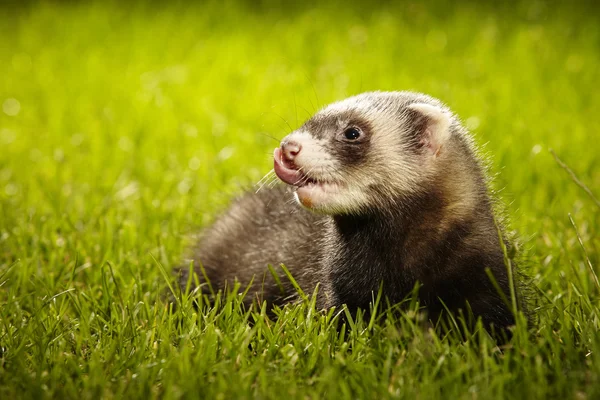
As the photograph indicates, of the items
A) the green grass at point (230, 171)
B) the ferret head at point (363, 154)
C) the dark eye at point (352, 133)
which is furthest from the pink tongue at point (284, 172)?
the green grass at point (230, 171)

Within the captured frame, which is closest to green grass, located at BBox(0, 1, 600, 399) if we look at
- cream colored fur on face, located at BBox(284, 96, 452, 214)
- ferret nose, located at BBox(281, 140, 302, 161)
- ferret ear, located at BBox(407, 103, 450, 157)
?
cream colored fur on face, located at BBox(284, 96, 452, 214)

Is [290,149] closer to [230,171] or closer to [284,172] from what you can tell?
[284,172]

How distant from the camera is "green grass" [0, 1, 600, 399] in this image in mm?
2867

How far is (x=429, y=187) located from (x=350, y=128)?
0.43 meters

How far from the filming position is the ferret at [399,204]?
3.22 m

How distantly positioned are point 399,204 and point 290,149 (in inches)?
20.4

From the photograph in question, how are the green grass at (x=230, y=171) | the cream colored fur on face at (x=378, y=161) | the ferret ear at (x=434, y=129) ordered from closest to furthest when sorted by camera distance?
1. the green grass at (x=230, y=171)
2. the cream colored fur on face at (x=378, y=161)
3. the ferret ear at (x=434, y=129)

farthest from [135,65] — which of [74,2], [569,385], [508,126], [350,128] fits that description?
[569,385]

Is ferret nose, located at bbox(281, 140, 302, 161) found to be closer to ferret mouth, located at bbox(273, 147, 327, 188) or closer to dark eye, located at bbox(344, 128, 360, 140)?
ferret mouth, located at bbox(273, 147, 327, 188)

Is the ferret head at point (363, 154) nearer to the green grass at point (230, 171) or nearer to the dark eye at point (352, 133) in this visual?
the dark eye at point (352, 133)

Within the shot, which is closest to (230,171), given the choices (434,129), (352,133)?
(352,133)

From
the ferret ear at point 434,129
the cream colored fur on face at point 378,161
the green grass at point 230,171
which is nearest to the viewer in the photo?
the green grass at point 230,171

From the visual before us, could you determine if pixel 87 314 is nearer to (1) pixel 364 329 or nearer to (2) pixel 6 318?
(2) pixel 6 318

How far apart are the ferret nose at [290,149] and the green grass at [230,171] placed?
0.67 m
